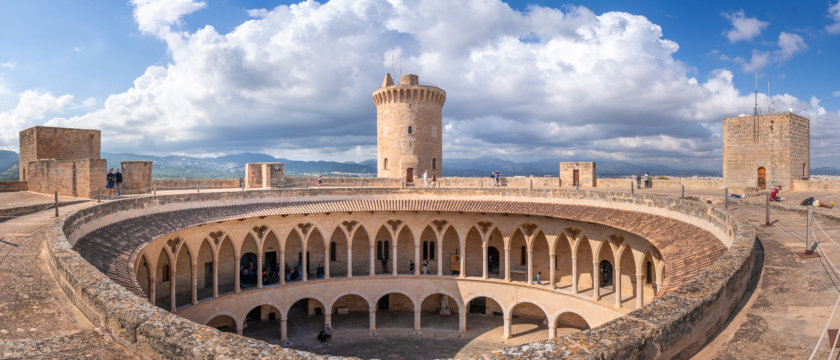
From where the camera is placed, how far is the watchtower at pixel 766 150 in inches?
1251

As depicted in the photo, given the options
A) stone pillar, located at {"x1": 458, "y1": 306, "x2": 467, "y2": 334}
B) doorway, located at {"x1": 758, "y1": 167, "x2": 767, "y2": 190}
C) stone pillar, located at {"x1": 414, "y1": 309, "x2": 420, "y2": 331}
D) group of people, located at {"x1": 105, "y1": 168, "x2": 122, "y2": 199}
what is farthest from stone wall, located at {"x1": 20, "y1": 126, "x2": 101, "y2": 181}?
doorway, located at {"x1": 758, "y1": 167, "x2": 767, "y2": 190}

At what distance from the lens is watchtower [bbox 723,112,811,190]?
31.8 meters

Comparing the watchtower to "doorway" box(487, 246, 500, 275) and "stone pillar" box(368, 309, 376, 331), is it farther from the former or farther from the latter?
"stone pillar" box(368, 309, 376, 331)

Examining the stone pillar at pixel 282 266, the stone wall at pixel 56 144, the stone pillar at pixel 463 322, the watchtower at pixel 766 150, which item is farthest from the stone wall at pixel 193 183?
the watchtower at pixel 766 150

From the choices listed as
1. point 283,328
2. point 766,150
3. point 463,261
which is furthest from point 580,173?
point 283,328

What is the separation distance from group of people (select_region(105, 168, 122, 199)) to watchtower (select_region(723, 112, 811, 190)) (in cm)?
3939

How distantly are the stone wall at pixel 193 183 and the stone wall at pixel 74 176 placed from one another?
6532mm

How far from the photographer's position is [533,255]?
28047mm

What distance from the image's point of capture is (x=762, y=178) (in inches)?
1293

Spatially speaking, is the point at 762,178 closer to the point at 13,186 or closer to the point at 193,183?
the point at 193,183

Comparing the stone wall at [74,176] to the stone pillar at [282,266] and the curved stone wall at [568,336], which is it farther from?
the curved stone wall at [568,336]

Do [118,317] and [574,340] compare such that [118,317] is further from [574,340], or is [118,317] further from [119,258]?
[119,258]

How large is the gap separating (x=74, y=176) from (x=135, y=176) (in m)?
2.86

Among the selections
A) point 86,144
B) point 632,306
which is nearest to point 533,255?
point 632,306
